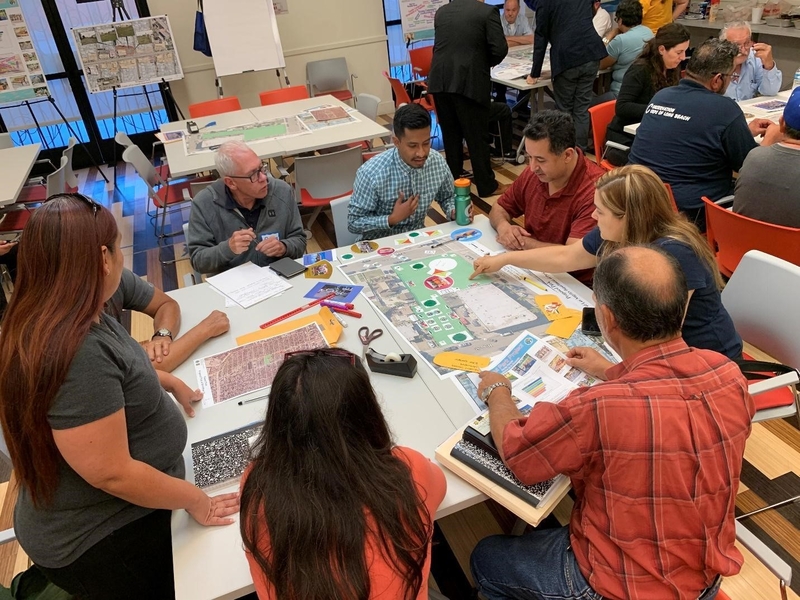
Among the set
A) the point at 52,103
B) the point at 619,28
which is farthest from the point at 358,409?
the point at 52,103

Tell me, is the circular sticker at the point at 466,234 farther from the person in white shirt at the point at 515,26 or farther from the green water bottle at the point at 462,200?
the person in white shirt at the point at 515,26

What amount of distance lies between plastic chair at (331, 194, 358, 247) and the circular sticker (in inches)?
23.0

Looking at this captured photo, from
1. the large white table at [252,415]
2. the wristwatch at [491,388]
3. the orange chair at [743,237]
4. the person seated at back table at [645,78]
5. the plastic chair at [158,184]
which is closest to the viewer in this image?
the large white table at [252,415]

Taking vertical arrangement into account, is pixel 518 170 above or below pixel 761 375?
below

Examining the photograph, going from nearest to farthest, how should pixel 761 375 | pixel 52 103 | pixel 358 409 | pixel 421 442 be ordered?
pixel 358 409
pixel 421 442
pixel 761 375
pixel 52 103

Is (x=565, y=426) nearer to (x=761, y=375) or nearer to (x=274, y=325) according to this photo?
(x=761, y=375)

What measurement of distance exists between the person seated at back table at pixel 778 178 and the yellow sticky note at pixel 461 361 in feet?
5.88

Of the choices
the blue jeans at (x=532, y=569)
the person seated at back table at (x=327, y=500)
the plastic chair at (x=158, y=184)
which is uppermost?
the person seated at back table at (x=327, y=500)

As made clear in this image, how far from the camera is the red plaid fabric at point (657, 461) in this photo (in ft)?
3.76

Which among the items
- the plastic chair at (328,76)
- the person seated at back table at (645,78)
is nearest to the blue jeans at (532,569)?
the person seated at back table at (645,78)

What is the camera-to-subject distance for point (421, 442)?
1496 mm

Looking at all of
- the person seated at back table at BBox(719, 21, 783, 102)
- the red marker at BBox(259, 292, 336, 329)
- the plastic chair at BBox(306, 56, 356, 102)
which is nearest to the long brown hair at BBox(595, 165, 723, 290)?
the red marker at BBox(259, 292, 336, 329)

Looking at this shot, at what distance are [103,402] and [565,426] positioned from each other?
3.25 ft

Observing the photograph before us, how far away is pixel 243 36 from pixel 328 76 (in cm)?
132
